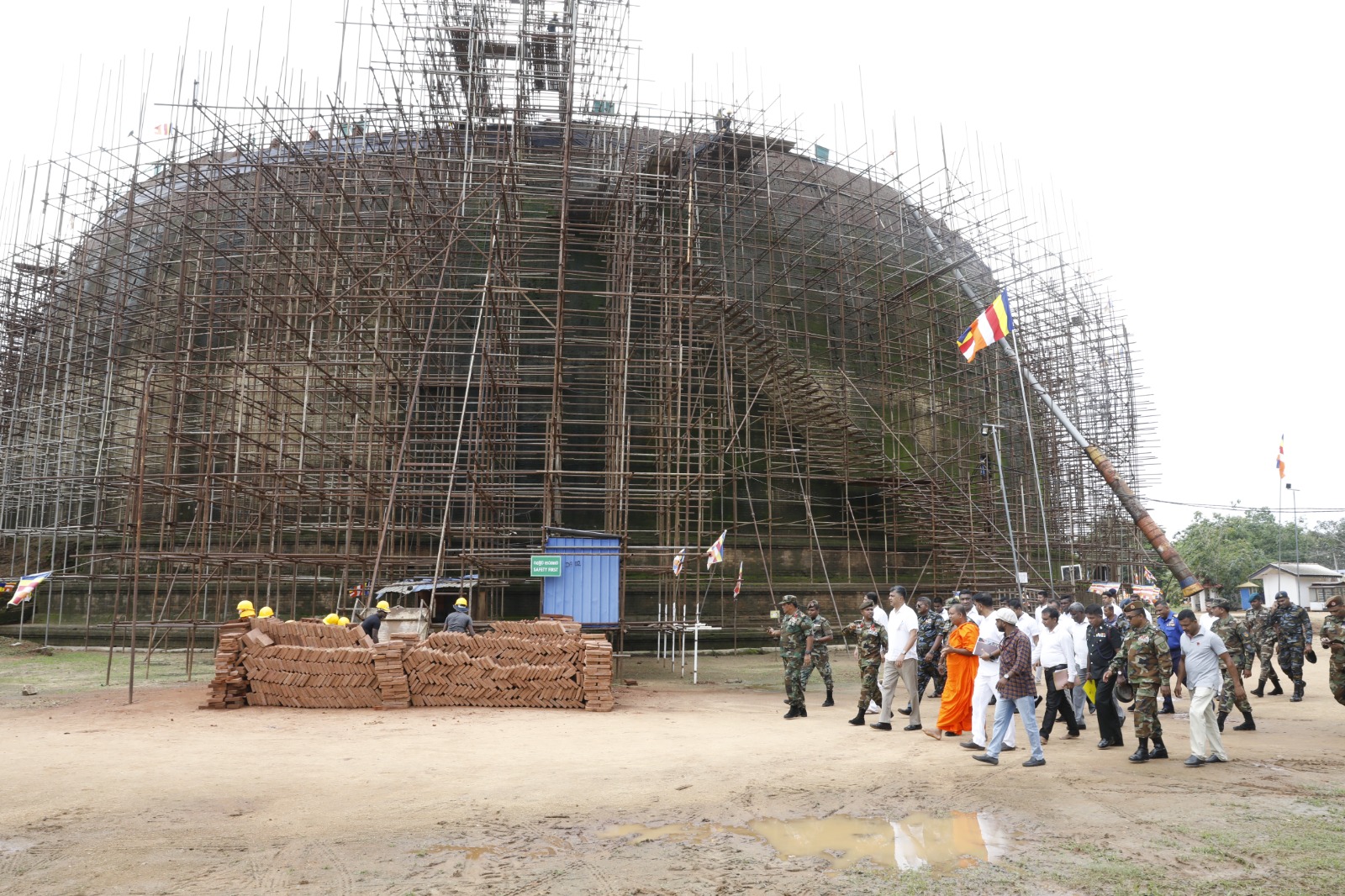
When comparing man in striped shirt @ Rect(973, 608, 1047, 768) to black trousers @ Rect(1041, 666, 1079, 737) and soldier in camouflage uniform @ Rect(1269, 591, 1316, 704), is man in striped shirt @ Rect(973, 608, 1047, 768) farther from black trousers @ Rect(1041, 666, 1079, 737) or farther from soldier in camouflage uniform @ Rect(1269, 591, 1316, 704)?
soldier in camouflage uniform @ Rect(1269, 591, 1316, 704)

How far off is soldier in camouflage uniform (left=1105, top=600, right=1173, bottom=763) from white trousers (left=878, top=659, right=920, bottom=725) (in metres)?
2.25

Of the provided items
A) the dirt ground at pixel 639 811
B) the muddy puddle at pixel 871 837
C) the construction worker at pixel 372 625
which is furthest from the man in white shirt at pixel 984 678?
the construction worker at pixel 372 625

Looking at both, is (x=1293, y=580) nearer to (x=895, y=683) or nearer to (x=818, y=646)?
(x=818, y=646)

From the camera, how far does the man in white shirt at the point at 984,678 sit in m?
9.19

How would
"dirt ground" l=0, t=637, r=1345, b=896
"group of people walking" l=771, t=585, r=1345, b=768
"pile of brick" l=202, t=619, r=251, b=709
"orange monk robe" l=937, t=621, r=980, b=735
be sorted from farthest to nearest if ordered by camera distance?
"pile of brick" l=202, t=619, r=251, b=709
"orange monk robe" l=937, t=621, r=980, b=735
"group of people walking" l=771, t=585, r=1345, b=768
"dirt ground" l=0, t=637, r=1345, b=896

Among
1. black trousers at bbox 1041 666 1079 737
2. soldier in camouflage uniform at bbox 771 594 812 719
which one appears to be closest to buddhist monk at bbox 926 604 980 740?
black trousers at bbox 1041 666 1079 737

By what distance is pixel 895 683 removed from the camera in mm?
10477

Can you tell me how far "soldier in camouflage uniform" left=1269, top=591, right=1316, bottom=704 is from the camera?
13.7m

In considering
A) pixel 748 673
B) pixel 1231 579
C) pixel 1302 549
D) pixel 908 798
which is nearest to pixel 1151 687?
pixel 908 798

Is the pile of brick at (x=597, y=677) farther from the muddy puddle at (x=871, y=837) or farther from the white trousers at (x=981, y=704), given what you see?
the muddy puddle at (x=871, y=837)

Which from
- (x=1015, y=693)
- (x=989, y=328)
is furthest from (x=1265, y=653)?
(x=1015, y=693)

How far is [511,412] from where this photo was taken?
66.3 ft

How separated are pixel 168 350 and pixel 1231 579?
64.8 metres

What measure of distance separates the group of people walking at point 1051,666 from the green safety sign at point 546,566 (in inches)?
184
